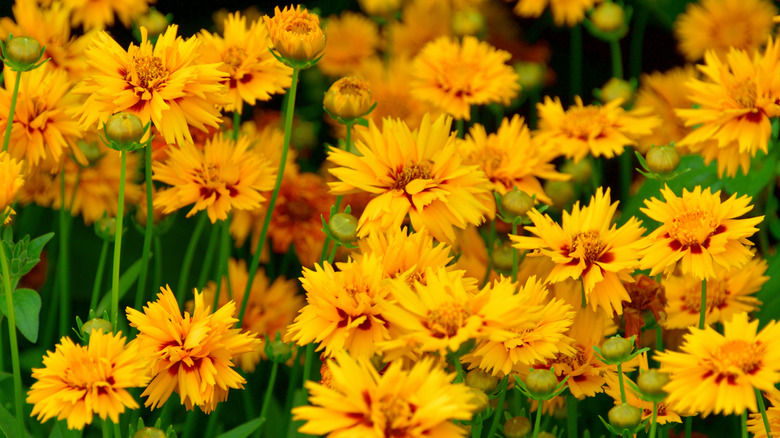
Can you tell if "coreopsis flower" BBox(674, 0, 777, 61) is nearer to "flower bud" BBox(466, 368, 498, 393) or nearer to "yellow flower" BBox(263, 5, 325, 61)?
"yellow flower" BBox(263, 5, 325, 61)

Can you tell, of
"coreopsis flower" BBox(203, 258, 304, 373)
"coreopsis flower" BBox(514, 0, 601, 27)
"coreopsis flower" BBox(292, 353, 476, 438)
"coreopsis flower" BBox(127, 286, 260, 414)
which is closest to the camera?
"coreopsis flower" BBox(292, 353, 476, 438)

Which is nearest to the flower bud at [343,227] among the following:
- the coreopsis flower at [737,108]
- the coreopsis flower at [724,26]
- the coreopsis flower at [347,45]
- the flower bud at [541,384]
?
the flower bud at [541,384]

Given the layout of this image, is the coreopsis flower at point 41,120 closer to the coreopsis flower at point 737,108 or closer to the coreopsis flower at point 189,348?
the coreopsis flower at point 189,348

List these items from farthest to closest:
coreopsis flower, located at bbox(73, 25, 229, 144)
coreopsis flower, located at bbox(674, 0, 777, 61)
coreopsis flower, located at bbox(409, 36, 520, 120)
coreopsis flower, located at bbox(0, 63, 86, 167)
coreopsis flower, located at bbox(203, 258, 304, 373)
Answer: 1. coreopsis flower, located at bbox(674, 0, 777, 61)
2. coreopsis flower, located at bbox(409, 36, 520, 120)
3. coreopsis flower, located at bbox(203, 258, 304, 373)
4. coreopsis flower, located at bbox(0, 63, 86, 167)
5. coreopsis flower, located at bbox(73, 25, 229, 144)

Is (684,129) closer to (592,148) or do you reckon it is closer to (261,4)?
(592,148)

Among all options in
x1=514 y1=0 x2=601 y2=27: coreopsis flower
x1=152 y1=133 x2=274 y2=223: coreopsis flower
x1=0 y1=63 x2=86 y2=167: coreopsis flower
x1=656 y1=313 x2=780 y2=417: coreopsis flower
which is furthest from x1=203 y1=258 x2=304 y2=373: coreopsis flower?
x1=514 y1=0 x2=601 y2=27: coreopsis flower

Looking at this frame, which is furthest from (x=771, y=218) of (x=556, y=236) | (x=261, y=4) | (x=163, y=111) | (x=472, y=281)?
(x=261, y=4)
